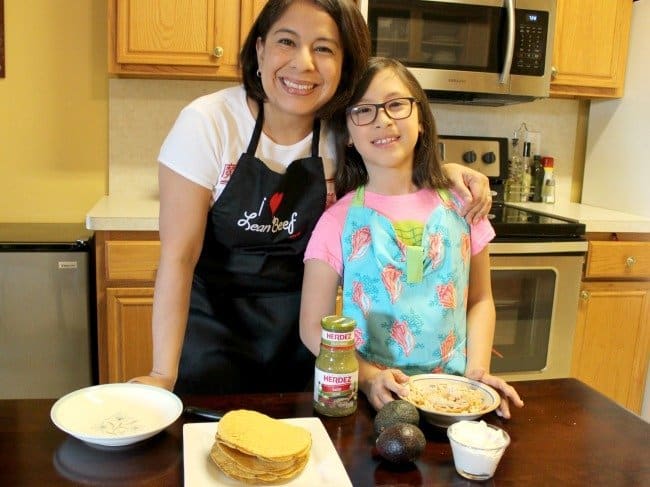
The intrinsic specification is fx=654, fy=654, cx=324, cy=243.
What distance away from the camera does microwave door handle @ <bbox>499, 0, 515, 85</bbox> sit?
2465 millimetres

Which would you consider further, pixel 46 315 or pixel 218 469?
pixel 46 315

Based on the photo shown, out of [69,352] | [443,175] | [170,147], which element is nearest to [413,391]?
[443,175]

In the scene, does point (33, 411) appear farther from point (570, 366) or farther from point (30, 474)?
point (570, 366)

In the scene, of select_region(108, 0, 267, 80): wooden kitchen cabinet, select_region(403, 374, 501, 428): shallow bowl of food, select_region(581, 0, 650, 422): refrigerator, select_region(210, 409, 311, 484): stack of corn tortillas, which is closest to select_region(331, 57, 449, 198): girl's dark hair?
select_region(403, 374, 501, 428): shallow bowl of food

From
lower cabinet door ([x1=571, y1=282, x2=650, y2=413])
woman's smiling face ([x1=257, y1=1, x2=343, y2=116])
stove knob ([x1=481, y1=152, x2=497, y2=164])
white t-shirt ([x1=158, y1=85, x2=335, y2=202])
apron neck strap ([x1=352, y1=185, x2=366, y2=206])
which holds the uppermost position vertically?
woman's smiling face ([x1=257, y1=1, x2=343, y2=116])

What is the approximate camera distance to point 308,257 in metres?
1.24

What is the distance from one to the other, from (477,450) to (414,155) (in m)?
0.70

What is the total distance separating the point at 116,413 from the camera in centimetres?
95

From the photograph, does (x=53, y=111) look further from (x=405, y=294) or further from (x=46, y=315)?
(x=405, y=294)

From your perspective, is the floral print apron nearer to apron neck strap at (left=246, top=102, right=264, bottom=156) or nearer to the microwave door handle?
apron neck strap at (left=246, top=102, right=264, bottom=156)

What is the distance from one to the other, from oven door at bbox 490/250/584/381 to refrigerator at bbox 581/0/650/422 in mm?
486

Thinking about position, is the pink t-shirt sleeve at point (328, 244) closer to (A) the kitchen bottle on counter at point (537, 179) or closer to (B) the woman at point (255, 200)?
(B) the woman at point (255, 200)

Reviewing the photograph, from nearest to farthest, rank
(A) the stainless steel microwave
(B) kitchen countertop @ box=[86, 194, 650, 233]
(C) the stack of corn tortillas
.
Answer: (C) the stack of corn tortillas → (B) kitchen countertop @ box=[86, 194, 650, 233] → (A) the stainless steel microwave

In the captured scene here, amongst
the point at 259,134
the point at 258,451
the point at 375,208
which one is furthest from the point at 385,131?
the point at 258,451
